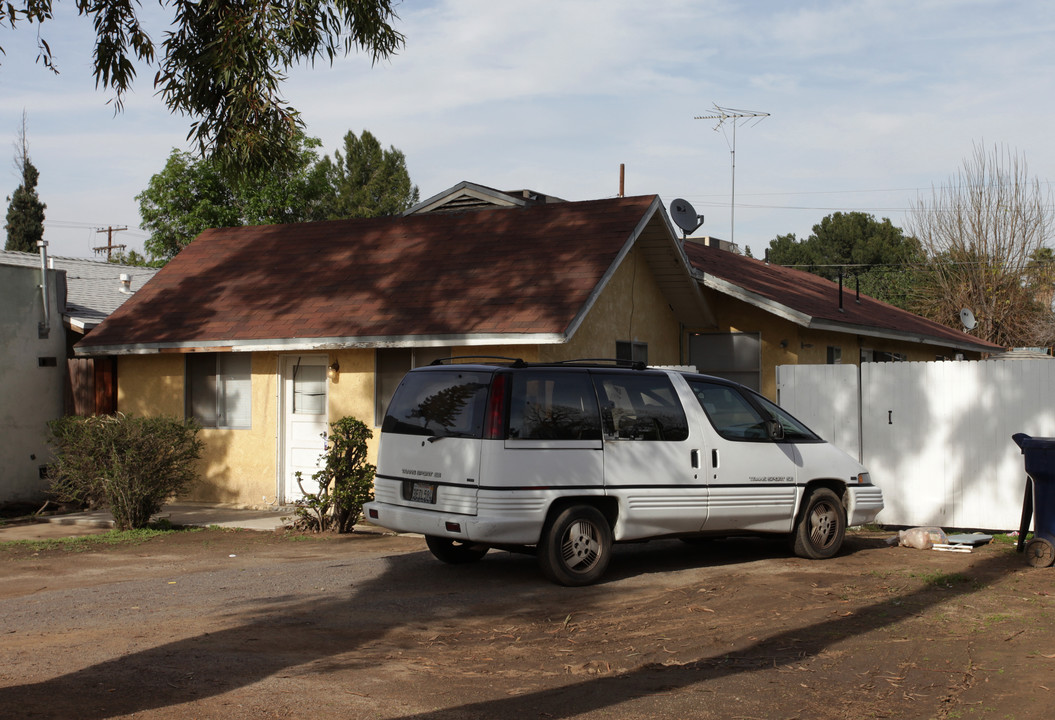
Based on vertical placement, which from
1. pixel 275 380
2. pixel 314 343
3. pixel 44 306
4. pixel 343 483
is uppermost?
pixel 44 306

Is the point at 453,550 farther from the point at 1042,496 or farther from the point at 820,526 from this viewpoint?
the point at 1042,496

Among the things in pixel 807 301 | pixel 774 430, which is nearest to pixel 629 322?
pixel 807 301

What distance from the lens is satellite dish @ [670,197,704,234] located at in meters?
19.2

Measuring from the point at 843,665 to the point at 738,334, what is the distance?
11.6 m

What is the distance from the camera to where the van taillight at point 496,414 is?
28.8 ft

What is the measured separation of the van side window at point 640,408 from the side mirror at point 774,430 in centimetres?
100

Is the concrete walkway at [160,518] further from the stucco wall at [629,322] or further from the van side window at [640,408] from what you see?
the van side window at [640,408]

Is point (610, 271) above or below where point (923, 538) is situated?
above

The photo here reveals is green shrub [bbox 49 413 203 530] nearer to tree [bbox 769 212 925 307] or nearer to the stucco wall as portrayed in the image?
the stucco wall

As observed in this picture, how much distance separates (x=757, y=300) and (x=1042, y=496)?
6987 millimetres

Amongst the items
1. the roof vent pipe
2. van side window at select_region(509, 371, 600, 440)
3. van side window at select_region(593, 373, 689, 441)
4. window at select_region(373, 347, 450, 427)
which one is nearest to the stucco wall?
window at select_region(373, 347, 450, 427)

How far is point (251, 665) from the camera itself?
21.0 ft

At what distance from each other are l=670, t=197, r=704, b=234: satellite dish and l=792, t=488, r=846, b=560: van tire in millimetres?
9338

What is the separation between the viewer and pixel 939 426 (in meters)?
12.4
